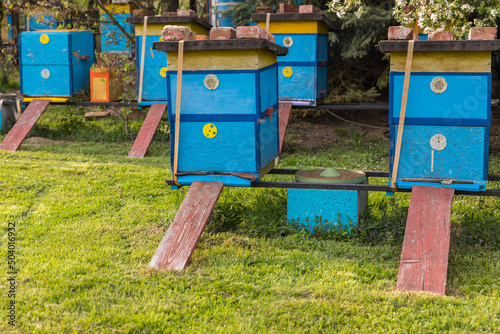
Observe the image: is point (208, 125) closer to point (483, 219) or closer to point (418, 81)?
point (418, 81)

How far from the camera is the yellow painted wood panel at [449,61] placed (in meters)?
4.05

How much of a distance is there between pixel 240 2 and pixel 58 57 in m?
3.21

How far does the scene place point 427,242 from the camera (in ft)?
13.1

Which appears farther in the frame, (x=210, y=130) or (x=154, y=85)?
(x=154, y=85)

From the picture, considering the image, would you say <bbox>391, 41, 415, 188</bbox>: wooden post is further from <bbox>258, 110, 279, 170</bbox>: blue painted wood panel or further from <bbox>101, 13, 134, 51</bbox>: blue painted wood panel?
<bbox>101, 13, 134, 51</bbox>: blue painted wood panel

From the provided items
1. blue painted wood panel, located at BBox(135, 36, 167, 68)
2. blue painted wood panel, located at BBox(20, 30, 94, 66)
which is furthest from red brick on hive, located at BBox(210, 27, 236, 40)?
blue painted wood panel, located at BBox(20, 30, 94, 66)

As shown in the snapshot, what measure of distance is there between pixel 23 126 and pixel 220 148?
5.17m

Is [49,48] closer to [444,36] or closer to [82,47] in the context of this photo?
[82,47]

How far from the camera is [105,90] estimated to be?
8891 millimetres

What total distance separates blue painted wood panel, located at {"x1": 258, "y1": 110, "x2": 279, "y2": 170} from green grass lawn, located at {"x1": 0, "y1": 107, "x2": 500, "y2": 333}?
508mm

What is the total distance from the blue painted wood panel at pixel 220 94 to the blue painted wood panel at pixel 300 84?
3.64 m

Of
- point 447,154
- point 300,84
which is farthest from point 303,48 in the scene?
point 447,154

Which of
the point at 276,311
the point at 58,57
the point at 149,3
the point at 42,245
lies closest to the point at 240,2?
the point at 149,3

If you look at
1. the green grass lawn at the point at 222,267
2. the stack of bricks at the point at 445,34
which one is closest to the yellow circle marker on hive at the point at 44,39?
the green grass lawn at the point at 222,267
